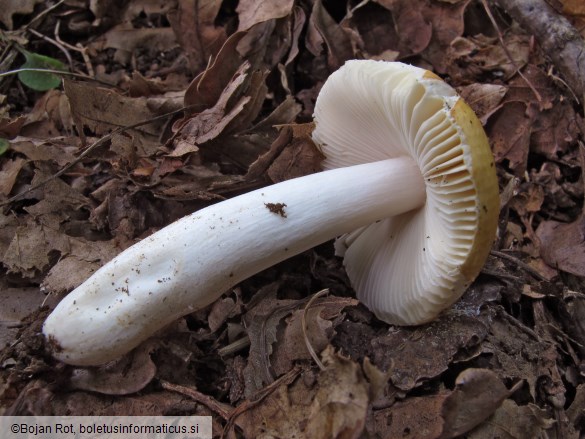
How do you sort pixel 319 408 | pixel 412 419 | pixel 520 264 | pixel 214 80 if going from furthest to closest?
pixel 214 80, pixel 520 264, pixel 412 419, pixel 319 408

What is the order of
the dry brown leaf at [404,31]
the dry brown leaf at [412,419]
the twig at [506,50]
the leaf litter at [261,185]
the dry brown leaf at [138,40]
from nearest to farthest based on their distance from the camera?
the dry brown leaf at [412,419]
the leaf litter at [261,185]
the twig at [506,50]
the dry brown leaf at [404,31]
the dry brown leaf at [138,40]

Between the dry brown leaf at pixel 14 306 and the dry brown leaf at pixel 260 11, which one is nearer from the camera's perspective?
the dry brown leaf at pixel 14 306

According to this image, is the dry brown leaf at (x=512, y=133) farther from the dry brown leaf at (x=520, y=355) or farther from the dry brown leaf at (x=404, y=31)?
the dry brown leaf at (x=520, y=355)

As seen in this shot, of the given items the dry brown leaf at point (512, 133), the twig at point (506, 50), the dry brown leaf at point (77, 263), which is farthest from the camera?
the twig at point (506, 50)

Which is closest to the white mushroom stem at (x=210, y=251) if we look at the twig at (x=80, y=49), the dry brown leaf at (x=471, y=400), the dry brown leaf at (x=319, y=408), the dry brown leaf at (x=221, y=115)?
the dry brown leaf at (x=319, y=408)

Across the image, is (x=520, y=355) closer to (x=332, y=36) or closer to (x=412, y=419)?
(x=412, y=419)

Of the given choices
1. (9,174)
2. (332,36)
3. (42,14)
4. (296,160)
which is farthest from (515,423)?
(42,14)

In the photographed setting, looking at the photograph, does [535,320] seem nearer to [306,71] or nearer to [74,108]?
[306,71]
